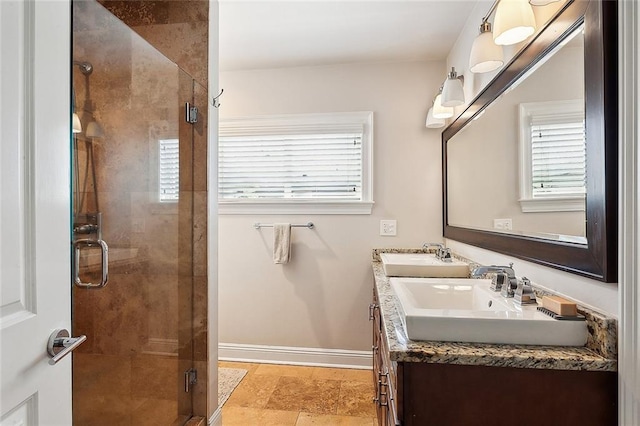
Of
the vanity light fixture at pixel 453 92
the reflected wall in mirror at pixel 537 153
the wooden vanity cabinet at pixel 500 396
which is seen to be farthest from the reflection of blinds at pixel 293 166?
the wooden vanity cabinet at pixel 500 396

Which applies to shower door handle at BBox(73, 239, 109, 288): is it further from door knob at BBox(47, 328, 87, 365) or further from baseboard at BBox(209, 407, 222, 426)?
baseboard at BBox(209, 407, 222, 426)

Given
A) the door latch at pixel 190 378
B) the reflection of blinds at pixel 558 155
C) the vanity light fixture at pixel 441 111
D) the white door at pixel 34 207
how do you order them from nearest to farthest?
the white door at pixel 34 207, the reflection of blinds at pixel 558 155, the door latch at pixel 190 378, the vanity light fixture at pixel 441 111

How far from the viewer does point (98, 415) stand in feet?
4.67

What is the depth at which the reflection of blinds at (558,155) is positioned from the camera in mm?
1027

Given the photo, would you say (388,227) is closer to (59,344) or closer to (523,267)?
(523,267)

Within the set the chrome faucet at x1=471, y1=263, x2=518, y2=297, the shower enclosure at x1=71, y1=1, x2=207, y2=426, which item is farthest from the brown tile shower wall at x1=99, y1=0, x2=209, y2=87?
the chrome faucet at x1=471, y1=263, x2=518, y2=297

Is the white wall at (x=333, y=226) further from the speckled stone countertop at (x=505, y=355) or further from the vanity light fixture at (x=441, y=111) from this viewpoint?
the speckled stone countertop at (x=505, y=355)

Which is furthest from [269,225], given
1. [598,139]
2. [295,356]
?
[598,139]

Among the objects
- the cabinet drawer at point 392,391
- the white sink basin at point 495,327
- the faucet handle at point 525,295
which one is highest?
the faucet handle at point 525,295

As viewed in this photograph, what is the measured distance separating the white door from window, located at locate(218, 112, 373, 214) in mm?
1883

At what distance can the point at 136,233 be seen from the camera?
1570mm

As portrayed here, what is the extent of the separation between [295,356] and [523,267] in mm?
1869

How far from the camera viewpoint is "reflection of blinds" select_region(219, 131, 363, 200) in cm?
267

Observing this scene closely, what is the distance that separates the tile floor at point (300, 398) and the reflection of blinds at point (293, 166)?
1.34 meters
